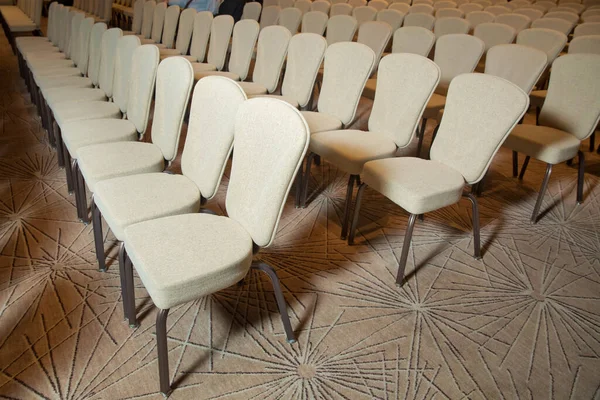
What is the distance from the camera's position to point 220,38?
4.15 m

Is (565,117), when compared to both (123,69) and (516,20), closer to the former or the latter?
(516,20)

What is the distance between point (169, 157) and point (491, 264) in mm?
1810

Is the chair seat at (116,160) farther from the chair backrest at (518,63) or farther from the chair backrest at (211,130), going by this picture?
the chair backrest at (518,63)

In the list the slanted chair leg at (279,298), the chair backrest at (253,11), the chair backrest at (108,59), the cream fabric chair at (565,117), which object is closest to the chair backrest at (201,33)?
the chair backrest at (253,11)

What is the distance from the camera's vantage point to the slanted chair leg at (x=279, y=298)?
1.61 meters

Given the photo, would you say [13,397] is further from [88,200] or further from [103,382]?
[88,200]

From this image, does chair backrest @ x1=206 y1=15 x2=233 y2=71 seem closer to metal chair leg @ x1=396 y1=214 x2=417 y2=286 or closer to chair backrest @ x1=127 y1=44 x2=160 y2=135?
chair backrest @ x1=127 y1=44 x2=160 y2=135

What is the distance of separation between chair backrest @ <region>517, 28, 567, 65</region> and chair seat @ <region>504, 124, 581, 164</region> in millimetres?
1153

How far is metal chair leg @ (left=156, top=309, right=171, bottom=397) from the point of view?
4.46ft

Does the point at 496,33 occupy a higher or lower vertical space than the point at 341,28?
higher

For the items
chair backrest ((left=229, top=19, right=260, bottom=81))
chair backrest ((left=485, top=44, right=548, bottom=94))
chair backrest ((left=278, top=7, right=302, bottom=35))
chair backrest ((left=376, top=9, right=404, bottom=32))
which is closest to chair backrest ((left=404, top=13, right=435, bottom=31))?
chair backrest ((left=376, top=9, right=404, bottom=32))

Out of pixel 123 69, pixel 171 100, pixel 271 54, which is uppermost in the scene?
pixel 271 54

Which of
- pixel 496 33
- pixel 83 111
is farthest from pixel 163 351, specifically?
pixel 496 33

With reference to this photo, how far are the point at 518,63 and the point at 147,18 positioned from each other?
4632 millimetres
